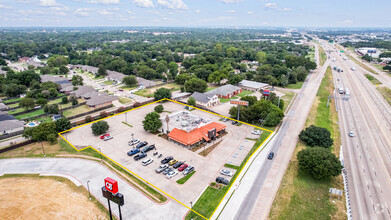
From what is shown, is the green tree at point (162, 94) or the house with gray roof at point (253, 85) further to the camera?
the house with gray roof at point (253, 85)

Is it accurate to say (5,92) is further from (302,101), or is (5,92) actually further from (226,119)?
(302,101)

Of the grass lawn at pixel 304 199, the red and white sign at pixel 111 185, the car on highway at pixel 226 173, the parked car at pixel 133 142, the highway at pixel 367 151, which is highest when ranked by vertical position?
the red and white sign at pixel 111 185

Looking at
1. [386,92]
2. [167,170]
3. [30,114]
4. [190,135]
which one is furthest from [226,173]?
[386,92]

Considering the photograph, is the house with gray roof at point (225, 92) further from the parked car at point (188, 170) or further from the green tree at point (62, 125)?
the green tree at point (62, 125)

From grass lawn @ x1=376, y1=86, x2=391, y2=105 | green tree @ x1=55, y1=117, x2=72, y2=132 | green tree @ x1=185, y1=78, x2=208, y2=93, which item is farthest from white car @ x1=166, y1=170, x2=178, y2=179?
grass lawn @ x1=376, y1=86, x2=391, y2=105

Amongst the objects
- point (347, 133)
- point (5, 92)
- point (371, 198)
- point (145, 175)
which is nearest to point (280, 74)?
point (347, 133)

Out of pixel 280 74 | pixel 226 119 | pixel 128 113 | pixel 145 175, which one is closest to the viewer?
pixel 145 175

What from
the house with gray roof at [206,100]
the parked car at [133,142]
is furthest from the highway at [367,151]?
the parked car at [133,142]
